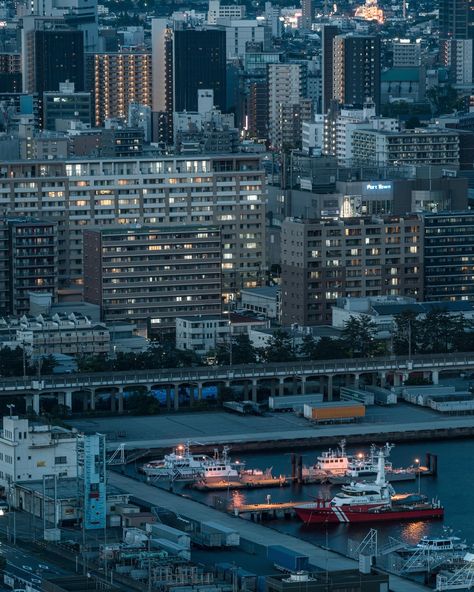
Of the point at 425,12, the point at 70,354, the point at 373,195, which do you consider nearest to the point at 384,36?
the point at 425,12

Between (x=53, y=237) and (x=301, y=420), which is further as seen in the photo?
(x=53, y=237)

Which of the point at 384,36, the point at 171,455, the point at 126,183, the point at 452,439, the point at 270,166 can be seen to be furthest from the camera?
the point at 384,36

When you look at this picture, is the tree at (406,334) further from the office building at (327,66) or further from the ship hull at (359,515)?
the office building at (327,66)

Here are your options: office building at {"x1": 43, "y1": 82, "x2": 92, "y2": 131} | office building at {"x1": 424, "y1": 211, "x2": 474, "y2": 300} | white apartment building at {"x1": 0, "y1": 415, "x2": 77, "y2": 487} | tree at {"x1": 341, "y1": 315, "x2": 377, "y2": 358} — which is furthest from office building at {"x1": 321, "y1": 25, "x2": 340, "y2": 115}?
white apartment building at {"x1": 0, "y1": 415, "x2": 77, "y2": 487}

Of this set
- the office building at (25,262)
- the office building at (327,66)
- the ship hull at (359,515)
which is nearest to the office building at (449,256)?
the office building at (25,262)

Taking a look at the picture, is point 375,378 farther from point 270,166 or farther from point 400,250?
point 270,166

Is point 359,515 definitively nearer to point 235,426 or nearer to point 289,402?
point 235,426
